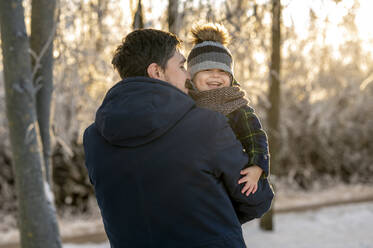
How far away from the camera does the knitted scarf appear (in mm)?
1781

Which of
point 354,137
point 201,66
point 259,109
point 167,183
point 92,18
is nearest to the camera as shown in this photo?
point 167,183

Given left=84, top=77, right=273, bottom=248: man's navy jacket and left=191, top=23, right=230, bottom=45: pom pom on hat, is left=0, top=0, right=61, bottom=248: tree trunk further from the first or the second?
left=84, top=77, right=273, bottom=248: man's navy jacket

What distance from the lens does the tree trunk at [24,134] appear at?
10.4 feet

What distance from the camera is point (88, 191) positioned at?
28.7 ft

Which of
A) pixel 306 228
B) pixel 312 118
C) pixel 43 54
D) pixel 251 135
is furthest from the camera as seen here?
pixel 312 118

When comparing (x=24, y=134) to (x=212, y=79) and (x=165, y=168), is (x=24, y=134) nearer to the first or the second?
(x=212, y=79)

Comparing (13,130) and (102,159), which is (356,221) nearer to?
(13,130)

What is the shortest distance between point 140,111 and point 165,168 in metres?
0.20

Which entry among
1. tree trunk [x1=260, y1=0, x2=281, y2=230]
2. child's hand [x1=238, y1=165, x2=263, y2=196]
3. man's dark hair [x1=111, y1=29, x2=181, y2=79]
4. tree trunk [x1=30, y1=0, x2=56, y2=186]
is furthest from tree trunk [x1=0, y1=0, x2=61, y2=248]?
tree trunk [x1=260, y1=0, x2=281, y2=230]

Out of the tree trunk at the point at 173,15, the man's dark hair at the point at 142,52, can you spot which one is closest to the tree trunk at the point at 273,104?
the tree trunk at the point at 173,15

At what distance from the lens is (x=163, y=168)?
1.29 metres

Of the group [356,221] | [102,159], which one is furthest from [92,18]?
[356,221]

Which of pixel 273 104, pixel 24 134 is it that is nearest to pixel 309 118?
pixel 273 104

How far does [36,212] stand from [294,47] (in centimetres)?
737
